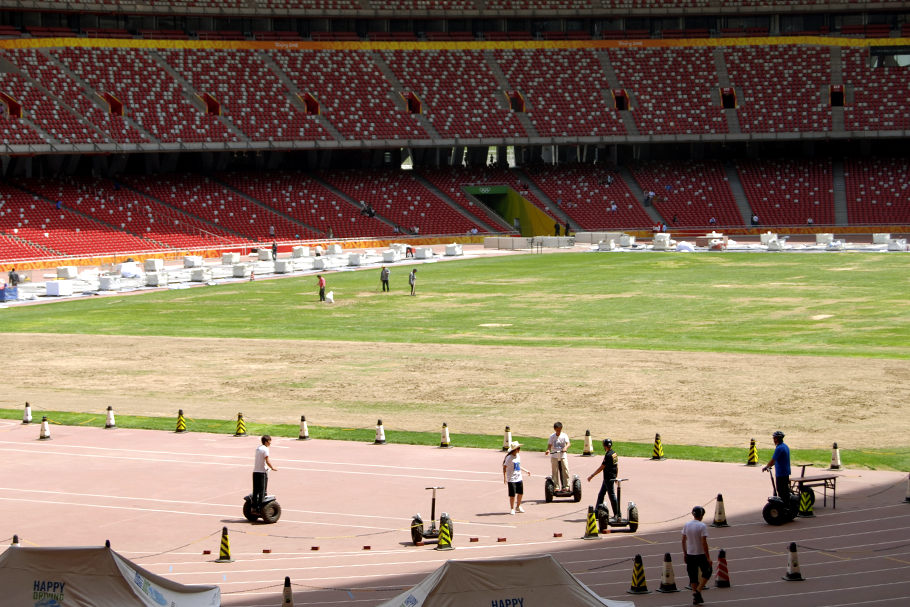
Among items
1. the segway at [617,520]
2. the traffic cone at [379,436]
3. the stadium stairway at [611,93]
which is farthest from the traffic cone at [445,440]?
the stadium stairway at [611,93]

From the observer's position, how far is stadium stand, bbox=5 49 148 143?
7712 centimetres

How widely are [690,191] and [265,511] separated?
74504 millimetres

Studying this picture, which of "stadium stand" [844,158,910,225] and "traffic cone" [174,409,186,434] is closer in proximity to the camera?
"traffic cone" [174,409,186,434]

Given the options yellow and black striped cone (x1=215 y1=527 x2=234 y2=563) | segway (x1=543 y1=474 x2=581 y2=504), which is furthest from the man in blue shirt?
yellow and black striped cone (x1=215 y1=527 x2=234 y2=563)

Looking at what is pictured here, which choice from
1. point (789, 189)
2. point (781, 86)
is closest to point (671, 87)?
point (781, 86)

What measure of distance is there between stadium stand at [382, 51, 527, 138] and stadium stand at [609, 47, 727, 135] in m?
10.9

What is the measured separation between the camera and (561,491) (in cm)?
1942

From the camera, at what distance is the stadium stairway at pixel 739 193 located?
278 ft

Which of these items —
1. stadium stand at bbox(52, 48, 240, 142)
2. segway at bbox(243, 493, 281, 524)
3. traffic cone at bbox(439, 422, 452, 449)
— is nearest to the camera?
segway at bbox(243, 493, 281, 524)

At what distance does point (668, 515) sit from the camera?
1806 cm

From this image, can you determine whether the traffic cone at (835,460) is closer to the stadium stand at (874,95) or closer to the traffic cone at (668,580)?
the traffic cone at (668,580)

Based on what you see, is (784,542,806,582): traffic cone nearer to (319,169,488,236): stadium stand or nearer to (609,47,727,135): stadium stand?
(319,169,488,236): stadium stand

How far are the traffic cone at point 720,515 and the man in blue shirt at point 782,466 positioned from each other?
0.92 metres

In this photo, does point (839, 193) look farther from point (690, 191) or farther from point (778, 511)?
point (778, 511)
